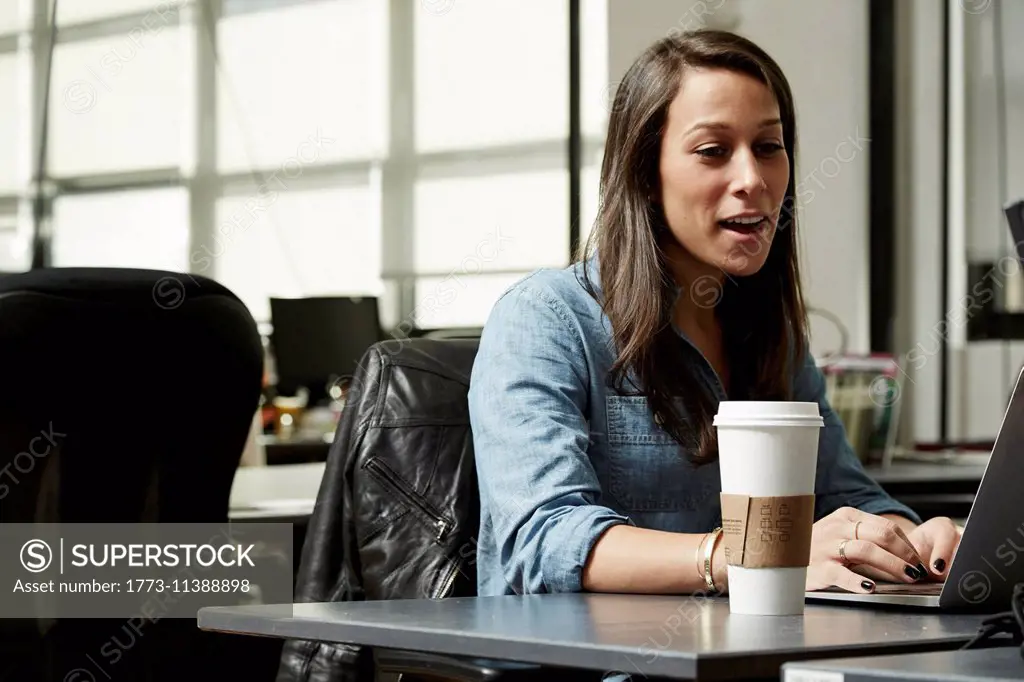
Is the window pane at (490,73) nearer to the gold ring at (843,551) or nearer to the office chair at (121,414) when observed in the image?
the office chair at (121,414)

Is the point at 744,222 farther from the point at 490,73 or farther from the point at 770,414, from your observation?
the point at 490,73

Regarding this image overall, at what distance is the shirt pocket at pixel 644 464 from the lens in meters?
1.74

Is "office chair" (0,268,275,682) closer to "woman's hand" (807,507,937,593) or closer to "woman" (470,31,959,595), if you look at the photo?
"woman" (470,31,959,595)

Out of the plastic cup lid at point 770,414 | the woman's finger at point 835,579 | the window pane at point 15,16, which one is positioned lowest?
the woman's finger at point 835,579

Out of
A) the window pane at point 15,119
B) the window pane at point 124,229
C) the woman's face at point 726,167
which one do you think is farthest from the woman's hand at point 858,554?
the window pane at point 15,119

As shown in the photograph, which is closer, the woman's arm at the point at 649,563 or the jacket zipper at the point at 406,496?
the woman's arm at the point at 649,563

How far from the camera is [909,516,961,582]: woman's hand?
151 cm

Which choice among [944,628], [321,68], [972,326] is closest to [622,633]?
[944,628]

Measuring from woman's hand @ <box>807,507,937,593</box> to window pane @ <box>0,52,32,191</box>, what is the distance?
3.44 m

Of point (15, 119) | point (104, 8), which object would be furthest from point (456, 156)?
point (15, 119)

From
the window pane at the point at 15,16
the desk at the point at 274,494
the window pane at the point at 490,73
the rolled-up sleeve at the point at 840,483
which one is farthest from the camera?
the window pane at the point at 490,73

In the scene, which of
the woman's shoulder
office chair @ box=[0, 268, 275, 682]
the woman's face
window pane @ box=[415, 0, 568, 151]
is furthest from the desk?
window pane @ box=[415, 0, 568, 151]

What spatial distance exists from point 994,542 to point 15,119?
3.70m

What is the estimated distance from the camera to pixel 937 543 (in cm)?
153
